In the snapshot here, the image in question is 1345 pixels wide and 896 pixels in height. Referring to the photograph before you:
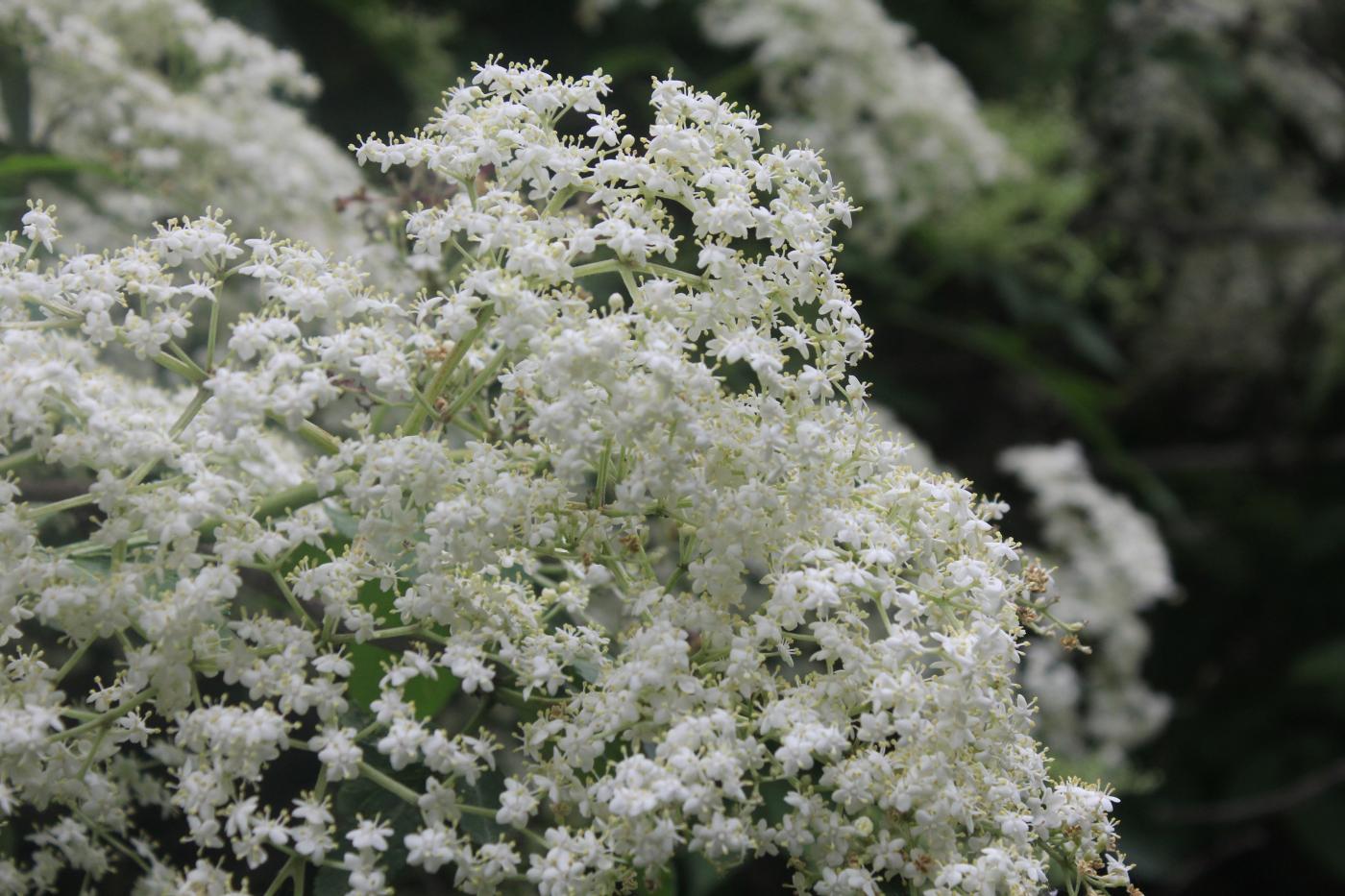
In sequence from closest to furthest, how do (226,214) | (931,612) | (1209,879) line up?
1. (931,612)
2. (226,214)
3. (1209,879)

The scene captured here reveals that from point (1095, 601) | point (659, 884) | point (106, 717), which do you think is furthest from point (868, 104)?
point (106, 717)

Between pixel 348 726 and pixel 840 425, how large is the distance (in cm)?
62

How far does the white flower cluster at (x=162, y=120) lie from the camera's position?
2410 mm

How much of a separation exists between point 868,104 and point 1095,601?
1.67 metres

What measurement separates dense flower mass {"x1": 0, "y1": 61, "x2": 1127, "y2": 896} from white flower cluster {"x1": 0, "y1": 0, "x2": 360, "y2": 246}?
1166mm

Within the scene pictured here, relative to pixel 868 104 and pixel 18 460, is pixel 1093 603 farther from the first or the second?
pixel 18 460

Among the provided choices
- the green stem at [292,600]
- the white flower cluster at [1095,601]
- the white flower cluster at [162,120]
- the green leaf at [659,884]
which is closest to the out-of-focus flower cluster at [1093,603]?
the white flower cluster at [1095,601]

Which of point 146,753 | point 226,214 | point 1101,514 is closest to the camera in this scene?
point 146,753

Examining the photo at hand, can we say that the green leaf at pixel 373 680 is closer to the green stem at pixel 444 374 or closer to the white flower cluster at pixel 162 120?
the green stem at pixel 444 374

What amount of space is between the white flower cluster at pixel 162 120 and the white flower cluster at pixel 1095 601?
243 cm

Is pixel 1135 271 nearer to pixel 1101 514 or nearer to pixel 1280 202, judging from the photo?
pixel 1280 202

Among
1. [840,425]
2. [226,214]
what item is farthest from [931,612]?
[226,214]

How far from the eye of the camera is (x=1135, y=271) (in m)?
5.02

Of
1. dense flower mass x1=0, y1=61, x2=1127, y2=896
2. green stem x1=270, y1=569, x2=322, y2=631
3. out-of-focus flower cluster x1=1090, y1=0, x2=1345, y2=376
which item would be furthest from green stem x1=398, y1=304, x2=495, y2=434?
out-of-focus flower cluster x1=1090, y1=0, x2=1345, y2=376
